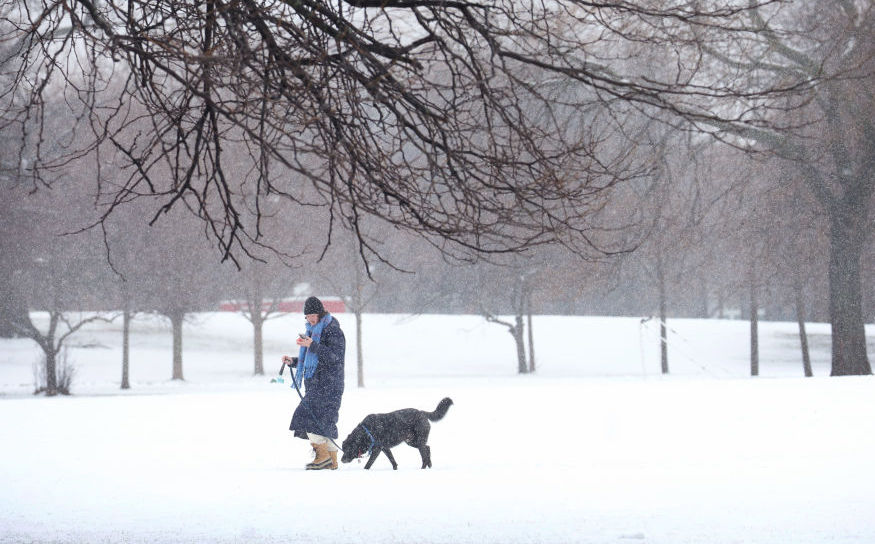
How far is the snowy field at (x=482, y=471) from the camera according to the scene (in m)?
7.19

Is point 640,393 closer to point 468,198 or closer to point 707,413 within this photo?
point 707,413

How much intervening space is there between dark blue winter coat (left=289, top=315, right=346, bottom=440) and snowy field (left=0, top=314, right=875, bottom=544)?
62 cm

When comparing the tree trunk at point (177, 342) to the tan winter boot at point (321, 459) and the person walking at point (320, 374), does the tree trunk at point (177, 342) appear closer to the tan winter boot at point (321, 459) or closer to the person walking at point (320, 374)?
the tan winter boot at point (321, 459)

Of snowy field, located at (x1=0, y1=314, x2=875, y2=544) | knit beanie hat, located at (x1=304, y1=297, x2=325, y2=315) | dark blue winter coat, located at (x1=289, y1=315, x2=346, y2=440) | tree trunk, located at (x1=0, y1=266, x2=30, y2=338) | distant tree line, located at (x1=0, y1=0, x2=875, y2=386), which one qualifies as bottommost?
snowy field, located at (x1=0, y1=314, x2=875, y2=544)

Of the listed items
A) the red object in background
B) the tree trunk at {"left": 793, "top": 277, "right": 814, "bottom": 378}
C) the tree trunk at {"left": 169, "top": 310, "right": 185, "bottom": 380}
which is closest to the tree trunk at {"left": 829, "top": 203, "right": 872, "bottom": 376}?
the tree trunk at {"left": 793, "top": 277, "right": 814, "bottom": 378}

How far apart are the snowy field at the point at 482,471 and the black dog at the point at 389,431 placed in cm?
29

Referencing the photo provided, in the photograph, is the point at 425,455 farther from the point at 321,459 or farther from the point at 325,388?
the point at 325,388

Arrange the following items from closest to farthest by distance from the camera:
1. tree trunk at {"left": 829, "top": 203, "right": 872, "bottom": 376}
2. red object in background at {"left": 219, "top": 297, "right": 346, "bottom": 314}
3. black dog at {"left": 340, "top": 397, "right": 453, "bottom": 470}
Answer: black dog at {"left": 340, "top": 397, "right": 453, "bottom": 470}, tree trunk at {"left": 829, "top": 203, "right": 872, "bottom": 376}, red object in background at {"left": 219, "top": 297, "right": 346, "bottom": 314}

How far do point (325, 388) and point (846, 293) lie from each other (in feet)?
43.7

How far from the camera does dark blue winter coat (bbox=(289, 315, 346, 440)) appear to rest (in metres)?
9.87

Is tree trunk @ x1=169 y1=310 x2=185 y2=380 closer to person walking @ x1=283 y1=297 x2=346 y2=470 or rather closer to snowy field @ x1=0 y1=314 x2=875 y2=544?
snowy field @ x1=0 y1=314 x2=875 y2=544

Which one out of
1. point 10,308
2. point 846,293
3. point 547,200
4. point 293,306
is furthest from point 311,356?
point 293,306

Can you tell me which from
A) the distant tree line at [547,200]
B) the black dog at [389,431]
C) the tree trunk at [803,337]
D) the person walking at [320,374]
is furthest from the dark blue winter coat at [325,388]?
the tree trunk at [803,337]

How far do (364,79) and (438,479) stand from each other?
16.8ft
